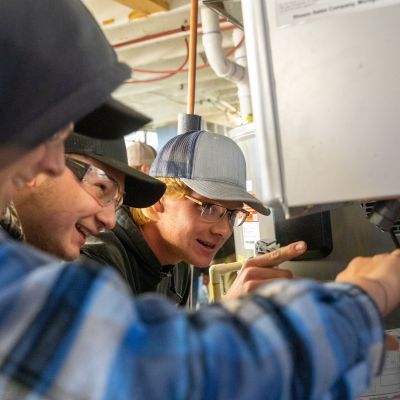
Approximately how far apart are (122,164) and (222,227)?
46cm

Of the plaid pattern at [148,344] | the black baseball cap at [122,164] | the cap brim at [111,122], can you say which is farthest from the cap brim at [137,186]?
the plaid pattern at [148,344]

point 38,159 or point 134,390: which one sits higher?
point 38,159

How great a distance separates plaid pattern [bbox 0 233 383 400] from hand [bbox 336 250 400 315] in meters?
0.10

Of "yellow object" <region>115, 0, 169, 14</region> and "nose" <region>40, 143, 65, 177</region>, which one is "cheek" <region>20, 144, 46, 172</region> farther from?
"yellow object" <region>115, 0, 169, 14</region>

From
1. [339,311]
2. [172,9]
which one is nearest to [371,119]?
[339,311]

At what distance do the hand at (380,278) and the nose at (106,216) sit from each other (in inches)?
28.6

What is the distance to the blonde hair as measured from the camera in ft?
4.79

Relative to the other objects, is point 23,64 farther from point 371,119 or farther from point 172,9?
point 172,9

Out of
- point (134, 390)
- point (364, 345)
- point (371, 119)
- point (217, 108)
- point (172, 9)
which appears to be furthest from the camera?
point (217, 108)

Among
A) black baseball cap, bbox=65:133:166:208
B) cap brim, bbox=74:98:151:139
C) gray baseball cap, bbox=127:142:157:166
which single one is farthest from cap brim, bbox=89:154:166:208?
gray baseball cap, bbox=127:142:157:166

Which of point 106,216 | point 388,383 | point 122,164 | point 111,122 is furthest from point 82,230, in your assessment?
point 388,383

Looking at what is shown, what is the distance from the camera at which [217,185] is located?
137cm

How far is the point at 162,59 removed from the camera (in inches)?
118

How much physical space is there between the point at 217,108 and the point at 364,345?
14.1 ft
